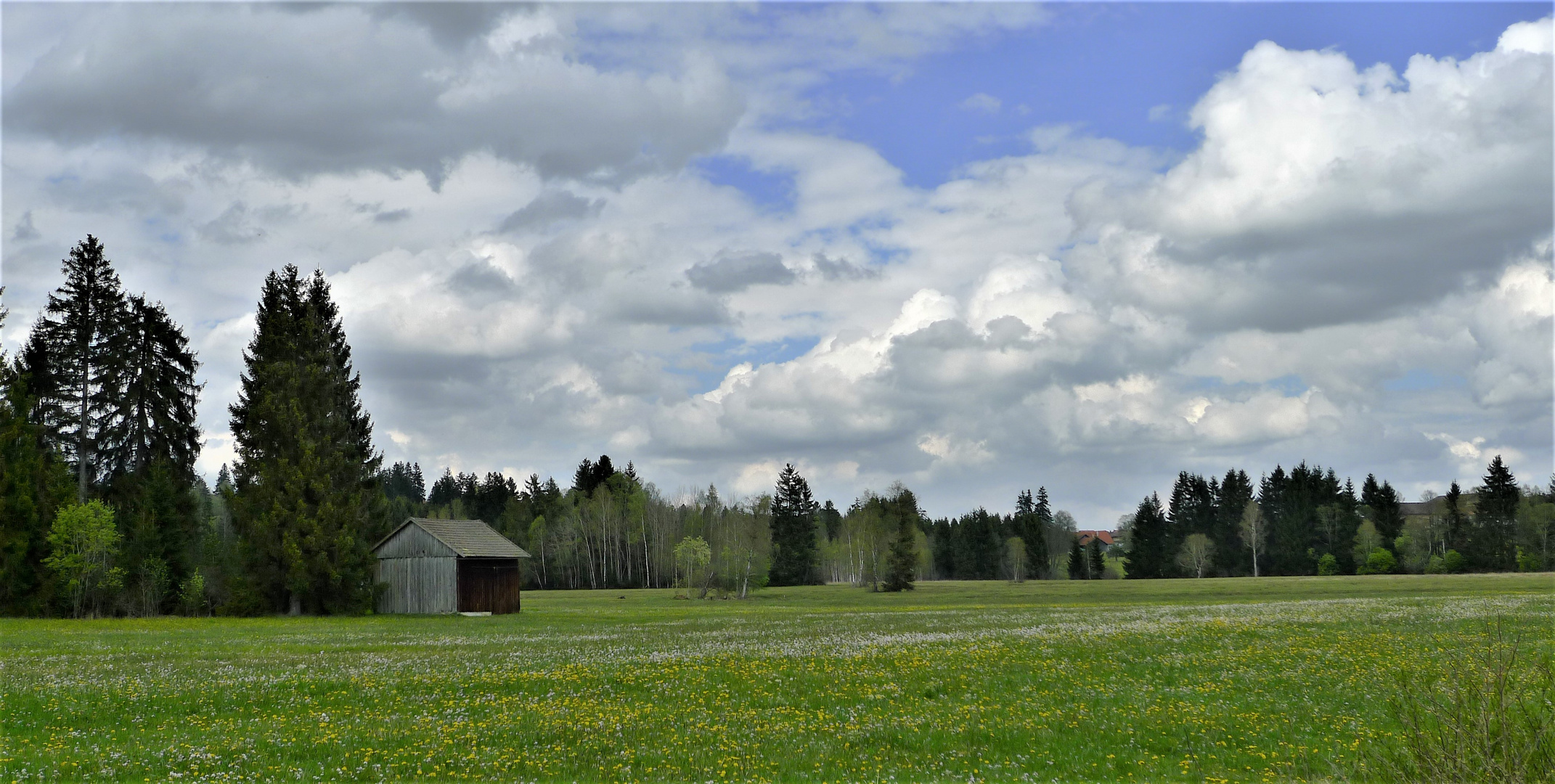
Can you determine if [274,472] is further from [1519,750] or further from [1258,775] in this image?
[1519,750]

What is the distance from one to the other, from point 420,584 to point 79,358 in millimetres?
24473

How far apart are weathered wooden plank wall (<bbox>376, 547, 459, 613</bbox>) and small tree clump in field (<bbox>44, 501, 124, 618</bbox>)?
45.8 ft

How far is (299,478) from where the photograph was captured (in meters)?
53.7

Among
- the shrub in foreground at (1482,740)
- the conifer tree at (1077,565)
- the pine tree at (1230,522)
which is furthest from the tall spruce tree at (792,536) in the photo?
the shrub in foreground at (1482,740)

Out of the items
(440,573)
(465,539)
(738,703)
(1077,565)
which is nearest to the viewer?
(738,703)

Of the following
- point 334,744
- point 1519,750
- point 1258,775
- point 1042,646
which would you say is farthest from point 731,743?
point 1042,646

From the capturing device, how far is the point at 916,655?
2402cm

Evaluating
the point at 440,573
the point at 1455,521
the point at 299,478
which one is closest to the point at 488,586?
the point at 440,573

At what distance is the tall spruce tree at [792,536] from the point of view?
449 feet

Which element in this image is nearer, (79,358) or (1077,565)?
(79,358)

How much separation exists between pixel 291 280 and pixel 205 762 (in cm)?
5608

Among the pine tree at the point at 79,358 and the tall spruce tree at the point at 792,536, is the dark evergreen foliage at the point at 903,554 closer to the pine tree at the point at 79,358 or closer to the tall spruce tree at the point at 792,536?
the tall spruce tree at the point at 792,536

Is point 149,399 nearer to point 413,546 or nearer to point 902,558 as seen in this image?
point 413,546

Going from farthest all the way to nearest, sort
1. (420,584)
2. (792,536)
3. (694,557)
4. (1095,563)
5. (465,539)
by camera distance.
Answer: (1095,563) → (792,536) → (694,557) → (465,539) → (420,584)
